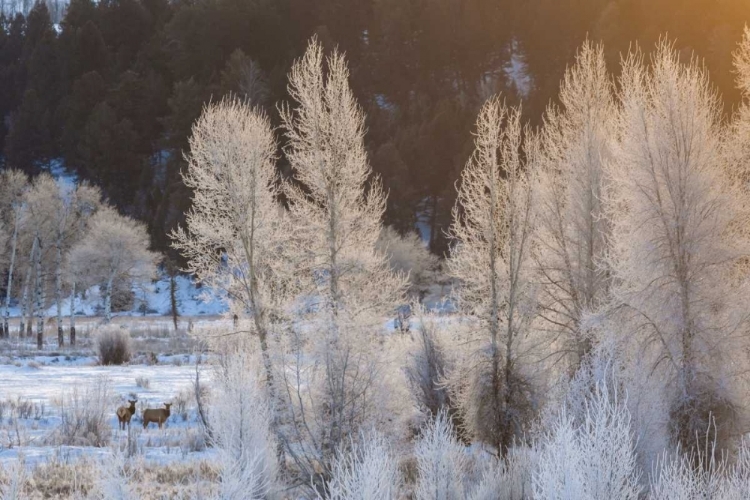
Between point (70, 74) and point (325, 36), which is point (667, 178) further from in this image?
point (70, 74)

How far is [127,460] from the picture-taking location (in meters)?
12.2

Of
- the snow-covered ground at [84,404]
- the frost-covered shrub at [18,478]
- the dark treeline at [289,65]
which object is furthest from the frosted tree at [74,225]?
the frost-covered shrub at [18,478]

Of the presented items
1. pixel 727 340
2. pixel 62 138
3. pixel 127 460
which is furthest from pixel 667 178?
pixel 62 138

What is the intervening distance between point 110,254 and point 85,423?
27035 mm

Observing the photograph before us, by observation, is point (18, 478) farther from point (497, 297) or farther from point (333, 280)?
point (497, 297)

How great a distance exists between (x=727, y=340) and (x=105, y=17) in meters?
78.1

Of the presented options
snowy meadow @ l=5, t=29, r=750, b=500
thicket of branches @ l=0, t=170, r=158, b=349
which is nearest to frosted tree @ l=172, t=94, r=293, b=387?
snowy meadow @ l=5, t=29, r=750, b=500

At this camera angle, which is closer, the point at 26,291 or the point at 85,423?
the point at 85,423

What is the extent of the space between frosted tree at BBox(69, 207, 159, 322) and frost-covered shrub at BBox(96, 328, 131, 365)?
38.9 ft

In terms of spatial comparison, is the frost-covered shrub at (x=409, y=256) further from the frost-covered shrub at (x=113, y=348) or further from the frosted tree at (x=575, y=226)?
the frosted tree at (x=575, y=226)

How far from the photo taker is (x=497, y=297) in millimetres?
14664

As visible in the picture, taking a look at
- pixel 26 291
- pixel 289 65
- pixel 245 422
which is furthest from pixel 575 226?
pixel 289 65

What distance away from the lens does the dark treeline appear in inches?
2345

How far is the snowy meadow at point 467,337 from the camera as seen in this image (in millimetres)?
10633
